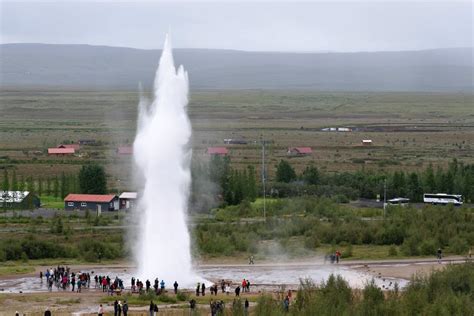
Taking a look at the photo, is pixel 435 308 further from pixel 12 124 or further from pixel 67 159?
pixel 12 124

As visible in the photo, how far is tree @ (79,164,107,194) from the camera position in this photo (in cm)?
6047

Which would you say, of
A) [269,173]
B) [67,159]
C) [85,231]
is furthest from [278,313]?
[67,159]

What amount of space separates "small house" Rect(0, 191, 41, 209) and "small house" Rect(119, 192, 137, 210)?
480cm

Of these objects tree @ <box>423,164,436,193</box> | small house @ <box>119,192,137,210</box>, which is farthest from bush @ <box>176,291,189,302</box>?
tree @ <box>423,164,436,193</box>

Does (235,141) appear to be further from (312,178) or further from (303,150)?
(312,178)

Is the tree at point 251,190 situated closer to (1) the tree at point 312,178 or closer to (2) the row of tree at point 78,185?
(1) the tree at point 312,178

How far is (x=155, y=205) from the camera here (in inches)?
1505

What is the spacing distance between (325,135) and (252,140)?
12278 mm

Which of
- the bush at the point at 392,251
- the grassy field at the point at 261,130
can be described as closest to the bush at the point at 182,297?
the bush at the point at 392,251

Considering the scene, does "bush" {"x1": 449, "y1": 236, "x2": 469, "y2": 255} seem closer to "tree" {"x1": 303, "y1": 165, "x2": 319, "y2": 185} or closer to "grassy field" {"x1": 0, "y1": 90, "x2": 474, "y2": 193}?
"tree" {"x1": 303, "y1": 165, "x2": 319, "y2": 185}

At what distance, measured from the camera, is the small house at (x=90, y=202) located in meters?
56.3

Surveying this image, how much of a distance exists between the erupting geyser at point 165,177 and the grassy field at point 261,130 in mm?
26949

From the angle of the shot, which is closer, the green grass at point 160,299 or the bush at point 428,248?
the green grass at point 160,299

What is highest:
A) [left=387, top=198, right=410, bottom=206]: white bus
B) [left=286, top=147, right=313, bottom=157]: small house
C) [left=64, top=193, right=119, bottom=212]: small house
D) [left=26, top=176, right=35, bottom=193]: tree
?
[left=286, top=147, right=313, bottom=157]: small house
